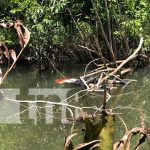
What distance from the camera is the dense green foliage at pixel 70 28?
1018 cm

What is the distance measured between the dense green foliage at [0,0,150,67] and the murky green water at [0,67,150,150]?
28.8 inches

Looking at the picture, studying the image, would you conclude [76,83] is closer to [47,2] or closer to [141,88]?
[141,88]

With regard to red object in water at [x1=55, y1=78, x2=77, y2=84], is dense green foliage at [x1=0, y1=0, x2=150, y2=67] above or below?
above

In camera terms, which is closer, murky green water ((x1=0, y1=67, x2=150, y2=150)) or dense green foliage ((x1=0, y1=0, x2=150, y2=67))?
murky green water ((x1=0, y1=67, x2=150, y2=150))

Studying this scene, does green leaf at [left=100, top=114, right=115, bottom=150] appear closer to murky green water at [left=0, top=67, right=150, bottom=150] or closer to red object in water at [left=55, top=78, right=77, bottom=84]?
murky green water at [left=0, top=67, right=150, bottom=150]

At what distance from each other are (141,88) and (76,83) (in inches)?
46.1

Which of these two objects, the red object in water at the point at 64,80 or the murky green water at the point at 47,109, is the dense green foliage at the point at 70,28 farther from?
the red object in water at the point at 64,80

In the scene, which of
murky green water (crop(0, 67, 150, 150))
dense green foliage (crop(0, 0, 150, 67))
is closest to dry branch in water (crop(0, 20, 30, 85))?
murky green water (crop(0, 67, 150, 150))

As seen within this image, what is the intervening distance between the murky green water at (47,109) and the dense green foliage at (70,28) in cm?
73

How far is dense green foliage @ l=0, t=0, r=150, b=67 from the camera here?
401 inches

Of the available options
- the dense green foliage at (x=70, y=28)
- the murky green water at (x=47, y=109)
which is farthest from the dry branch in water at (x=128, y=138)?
the dense green foliage at (x=70, y=28)

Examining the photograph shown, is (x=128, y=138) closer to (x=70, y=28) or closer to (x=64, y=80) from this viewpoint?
(x=64, y=80)

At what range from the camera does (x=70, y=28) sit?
36.1 ft

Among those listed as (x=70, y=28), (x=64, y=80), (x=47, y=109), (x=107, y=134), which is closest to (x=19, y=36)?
(x=107, y=134)
